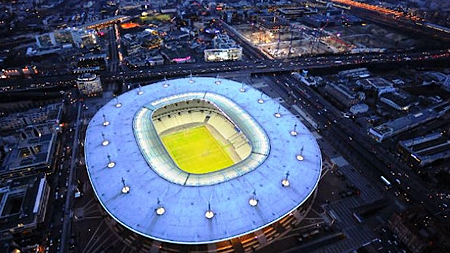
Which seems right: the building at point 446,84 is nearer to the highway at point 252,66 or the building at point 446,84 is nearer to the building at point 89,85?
the highway at point 252,66

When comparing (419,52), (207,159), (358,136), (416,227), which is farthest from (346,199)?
(419,52)

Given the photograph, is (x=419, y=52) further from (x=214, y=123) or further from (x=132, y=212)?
(x=132, y=212)

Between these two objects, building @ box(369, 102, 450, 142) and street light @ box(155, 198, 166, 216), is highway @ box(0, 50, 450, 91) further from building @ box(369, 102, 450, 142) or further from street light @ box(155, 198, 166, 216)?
street light @ box(155, 198, 166, 216)

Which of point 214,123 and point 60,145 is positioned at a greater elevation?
point 214,123

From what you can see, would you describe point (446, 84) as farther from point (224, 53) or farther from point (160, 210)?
point (160, 210)

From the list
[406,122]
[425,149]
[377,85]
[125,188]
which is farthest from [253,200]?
[377,85]

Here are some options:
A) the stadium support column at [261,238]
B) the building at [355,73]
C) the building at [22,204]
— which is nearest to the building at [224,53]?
the building at [355,73]

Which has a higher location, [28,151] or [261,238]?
[28,151]
